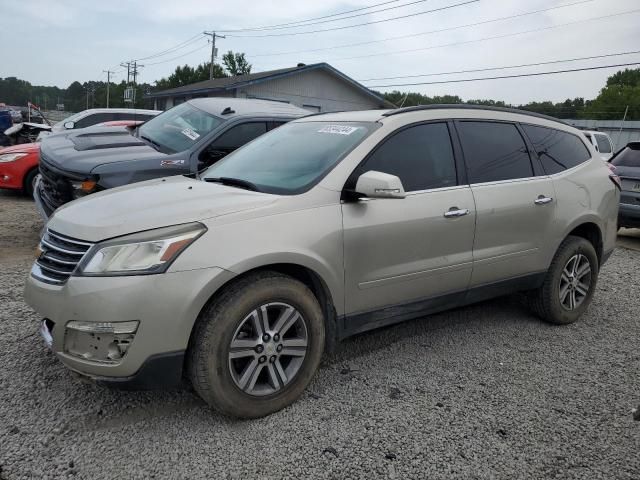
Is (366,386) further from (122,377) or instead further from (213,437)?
(122,377)

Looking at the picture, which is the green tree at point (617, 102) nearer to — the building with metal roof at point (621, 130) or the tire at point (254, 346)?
the building with metal roof at point (621, 130)

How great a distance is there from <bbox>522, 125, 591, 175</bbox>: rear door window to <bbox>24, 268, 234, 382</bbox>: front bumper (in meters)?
2.96

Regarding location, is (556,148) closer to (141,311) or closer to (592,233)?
(592,233)

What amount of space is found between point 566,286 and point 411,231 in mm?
1909

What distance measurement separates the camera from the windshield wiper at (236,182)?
3.23 meters

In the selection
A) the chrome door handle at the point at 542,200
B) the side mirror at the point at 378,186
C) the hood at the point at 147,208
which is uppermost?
the side mirror at the point at 378,186

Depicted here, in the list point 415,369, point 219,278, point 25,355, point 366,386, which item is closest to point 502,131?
point 415,369

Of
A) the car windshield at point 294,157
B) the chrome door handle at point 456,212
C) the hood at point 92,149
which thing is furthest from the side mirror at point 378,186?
the hood at point 92,149

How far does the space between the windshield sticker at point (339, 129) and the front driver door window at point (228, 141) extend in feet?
7.54

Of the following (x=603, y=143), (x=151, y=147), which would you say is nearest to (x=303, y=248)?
(x=151, y=147)

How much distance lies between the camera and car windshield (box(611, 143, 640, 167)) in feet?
27.1

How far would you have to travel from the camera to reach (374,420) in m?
2.86

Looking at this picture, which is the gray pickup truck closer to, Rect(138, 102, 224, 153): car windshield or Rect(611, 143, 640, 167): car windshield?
Rect(138, 102, 224, 153): car windshield

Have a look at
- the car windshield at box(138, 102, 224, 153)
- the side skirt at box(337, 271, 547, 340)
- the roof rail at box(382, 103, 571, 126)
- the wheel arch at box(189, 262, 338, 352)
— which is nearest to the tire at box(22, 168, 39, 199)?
the car windshield at box(138, 102, 224, 153)
